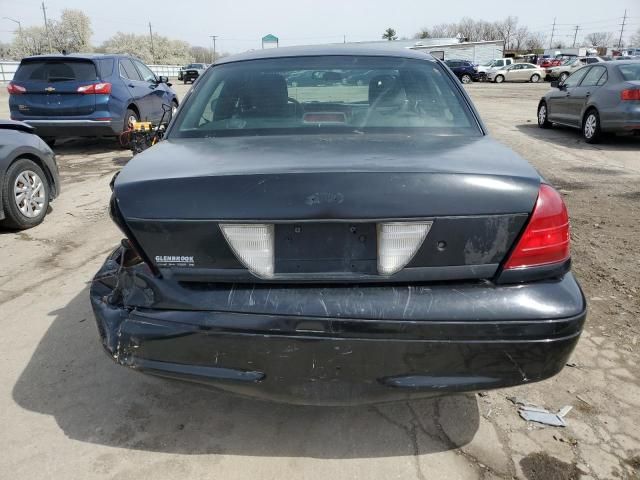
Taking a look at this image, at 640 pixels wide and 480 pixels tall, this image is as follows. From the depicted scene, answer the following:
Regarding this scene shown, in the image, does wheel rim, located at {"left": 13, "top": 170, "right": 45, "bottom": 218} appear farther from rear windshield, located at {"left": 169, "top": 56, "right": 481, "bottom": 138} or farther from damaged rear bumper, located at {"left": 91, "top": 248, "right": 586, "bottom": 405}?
damaged rear bumper, located at {"left": 91, "top": 248, "right": 586, "bottom": 405}

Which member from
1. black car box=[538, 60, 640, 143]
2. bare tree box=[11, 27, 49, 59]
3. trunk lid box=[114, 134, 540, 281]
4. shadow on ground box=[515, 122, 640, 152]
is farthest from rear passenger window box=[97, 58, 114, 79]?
bare tree box=[11, 27, 49, 59]

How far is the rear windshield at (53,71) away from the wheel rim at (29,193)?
4.45 meters

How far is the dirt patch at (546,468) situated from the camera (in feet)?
6.88

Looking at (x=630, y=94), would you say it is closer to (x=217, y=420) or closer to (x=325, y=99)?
(x=325, y=99)

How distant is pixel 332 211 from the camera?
1.82 m

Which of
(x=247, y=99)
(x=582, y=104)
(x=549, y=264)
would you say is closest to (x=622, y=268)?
(x=549, y=264)

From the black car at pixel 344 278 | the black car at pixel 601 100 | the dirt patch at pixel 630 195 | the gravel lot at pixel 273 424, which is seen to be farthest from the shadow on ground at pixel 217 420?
the black car at pixel 601 100

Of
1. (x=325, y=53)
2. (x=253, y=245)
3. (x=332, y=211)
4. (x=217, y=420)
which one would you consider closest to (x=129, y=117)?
(x=325, y=53)

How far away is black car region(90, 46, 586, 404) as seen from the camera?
1.85 meters

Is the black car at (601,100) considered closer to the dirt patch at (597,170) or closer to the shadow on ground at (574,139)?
the shadow on ground at (574,139)

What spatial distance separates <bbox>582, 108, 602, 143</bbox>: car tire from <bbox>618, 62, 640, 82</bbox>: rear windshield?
0.76m

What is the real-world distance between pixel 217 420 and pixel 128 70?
9.50 metres

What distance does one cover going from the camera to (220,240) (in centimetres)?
191

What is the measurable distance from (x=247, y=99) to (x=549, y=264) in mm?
1762
